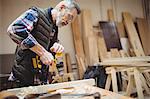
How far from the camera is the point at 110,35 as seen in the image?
3.60 m

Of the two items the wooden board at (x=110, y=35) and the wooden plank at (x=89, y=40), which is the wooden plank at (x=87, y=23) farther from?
the wooden board at (x=110, y=35)

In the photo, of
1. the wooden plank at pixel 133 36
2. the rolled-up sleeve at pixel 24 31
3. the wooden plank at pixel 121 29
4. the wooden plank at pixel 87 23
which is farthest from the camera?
the wooden plank at pixel 121 29

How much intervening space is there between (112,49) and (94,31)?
45cm

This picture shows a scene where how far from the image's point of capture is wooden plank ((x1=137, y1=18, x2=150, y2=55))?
382cm

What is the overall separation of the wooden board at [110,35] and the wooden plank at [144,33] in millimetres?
523

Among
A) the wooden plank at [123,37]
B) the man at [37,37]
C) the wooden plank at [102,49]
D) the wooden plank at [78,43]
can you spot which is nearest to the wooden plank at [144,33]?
the wooden plank at [123,37]

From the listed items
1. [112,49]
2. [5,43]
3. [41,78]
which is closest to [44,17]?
[41,78]

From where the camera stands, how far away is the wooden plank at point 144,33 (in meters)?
3.82

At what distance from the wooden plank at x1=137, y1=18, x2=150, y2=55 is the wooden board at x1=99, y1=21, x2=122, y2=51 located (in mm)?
523

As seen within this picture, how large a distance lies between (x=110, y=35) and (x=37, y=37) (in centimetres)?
237

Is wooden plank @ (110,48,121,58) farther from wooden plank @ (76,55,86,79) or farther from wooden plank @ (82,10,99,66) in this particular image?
wooden plank @ (76,55,86,79)

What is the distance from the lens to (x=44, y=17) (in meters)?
1.43

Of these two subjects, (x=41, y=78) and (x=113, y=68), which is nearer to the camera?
(x=41, y=78)

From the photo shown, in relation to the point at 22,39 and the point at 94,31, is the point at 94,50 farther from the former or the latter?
the point at 22,39
